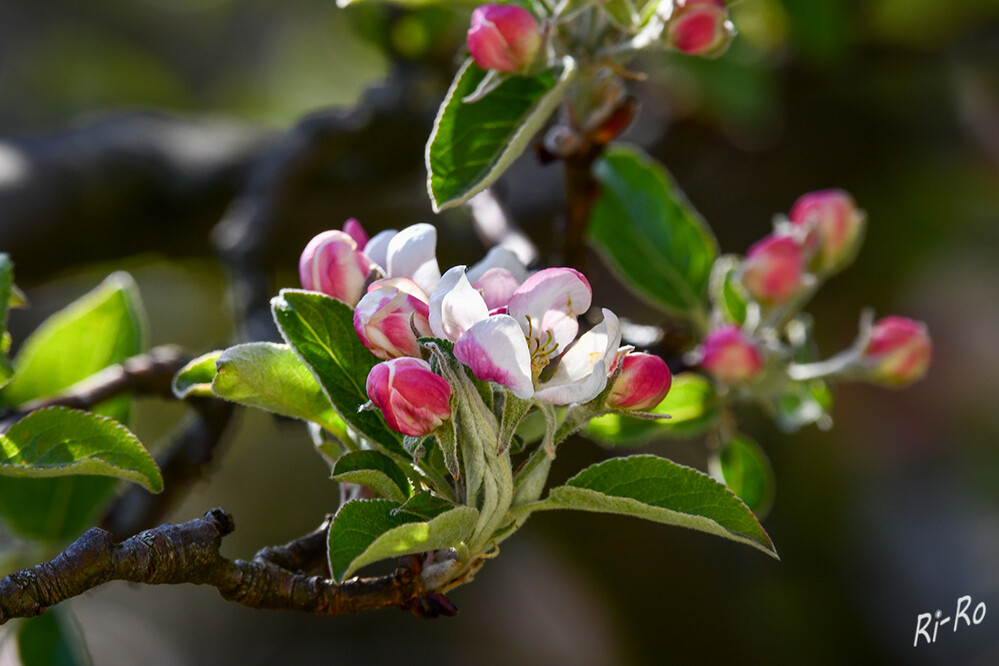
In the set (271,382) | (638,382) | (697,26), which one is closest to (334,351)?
(271,382)

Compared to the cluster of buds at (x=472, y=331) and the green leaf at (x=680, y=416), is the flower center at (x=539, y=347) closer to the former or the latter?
the cluster of buds at (x=472, y=331)

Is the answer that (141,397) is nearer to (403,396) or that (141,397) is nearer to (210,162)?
(403,396)

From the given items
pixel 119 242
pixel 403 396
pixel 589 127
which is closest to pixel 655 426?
pixel 589 127

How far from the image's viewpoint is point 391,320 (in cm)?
50

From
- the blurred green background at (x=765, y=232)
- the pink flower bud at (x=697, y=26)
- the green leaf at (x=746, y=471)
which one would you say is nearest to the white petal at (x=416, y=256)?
the pink flower bud at (x=697, y=26)

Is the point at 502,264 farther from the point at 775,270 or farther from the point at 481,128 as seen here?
the point at 775,270

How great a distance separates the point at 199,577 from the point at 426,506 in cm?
13

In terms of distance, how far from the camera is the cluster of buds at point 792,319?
0.82m

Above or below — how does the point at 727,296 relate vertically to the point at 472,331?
below

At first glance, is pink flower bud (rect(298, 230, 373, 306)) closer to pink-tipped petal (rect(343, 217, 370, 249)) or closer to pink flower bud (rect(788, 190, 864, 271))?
pink-tipped petal (rect(343, 217, 370, 249))

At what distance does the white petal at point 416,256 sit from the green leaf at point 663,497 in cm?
14

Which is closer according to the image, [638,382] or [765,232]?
[638,382]

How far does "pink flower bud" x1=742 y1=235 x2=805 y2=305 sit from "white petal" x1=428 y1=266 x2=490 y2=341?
1.39 feet

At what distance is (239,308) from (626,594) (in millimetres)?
1255
